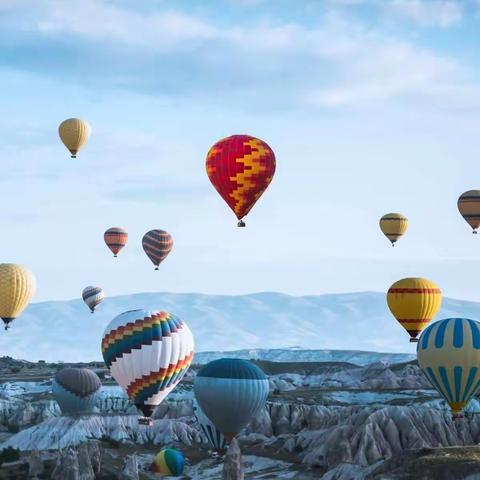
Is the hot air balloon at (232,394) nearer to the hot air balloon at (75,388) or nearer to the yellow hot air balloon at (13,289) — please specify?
the yellow hot air balloon at (13,289)

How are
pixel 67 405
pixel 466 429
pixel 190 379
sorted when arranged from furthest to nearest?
pixel 190 379 < pixel 67 405 < pixel 466 429

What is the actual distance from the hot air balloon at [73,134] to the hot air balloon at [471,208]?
3947 cm

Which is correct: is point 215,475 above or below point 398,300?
below

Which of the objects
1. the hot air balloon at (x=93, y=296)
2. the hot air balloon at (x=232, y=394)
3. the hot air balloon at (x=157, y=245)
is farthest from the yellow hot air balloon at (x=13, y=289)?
the hot air balloon at (x=93, y=296)

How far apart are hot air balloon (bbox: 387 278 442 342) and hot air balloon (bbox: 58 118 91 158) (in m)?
36.7

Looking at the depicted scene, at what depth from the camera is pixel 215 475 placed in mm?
114938

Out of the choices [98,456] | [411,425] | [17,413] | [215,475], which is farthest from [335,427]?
[17,413]

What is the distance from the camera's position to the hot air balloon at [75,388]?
134 metres

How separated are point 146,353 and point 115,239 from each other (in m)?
70.2

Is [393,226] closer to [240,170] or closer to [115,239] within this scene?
[115,239]

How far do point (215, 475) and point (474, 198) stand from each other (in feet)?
128

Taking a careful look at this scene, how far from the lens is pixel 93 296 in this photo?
19038cm

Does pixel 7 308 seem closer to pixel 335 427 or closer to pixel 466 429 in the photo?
pixel 335 427

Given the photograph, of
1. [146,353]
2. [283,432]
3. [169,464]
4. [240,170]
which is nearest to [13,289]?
[146,353]
